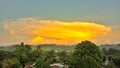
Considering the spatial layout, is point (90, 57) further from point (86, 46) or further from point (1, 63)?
point (1, 63)

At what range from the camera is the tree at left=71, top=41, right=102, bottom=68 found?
71688 mm

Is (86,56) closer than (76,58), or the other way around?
(86,56)

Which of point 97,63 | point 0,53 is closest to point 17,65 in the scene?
point 0,53

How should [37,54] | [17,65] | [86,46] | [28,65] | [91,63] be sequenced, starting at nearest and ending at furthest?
1. [91,63]
2. [86,46]
3. [17,65]
4. [28,65]
5. [37,54]

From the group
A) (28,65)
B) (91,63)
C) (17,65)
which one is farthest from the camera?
(28,65)

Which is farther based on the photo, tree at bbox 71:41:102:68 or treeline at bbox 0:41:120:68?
treeline at bbox 0:41:120:68

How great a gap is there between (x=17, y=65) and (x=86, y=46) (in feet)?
70.9

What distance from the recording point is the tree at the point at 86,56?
71688 mm

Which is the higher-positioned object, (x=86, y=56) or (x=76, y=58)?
(x=86, y=56)

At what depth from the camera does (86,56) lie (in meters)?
74.1

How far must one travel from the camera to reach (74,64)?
7456 cm

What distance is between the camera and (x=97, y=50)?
79562mm

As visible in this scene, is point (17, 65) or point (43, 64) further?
point (17, 65)

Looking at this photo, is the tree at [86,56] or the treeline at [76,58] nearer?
the tree at [86,56]
